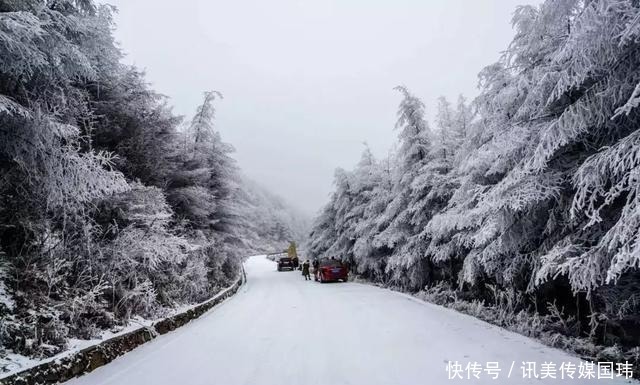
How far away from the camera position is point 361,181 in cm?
2388

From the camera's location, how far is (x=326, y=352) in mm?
6020

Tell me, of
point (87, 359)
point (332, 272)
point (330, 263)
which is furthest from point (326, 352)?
point (330, 263)

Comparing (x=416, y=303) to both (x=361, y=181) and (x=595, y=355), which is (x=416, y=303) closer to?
(x=595, y=355)

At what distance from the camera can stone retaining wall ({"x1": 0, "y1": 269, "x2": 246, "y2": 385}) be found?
4074 millimetres

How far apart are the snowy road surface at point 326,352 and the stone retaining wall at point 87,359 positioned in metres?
0.15

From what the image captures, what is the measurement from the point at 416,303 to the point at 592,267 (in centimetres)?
775

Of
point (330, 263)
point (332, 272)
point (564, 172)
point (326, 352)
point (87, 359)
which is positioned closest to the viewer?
point (87, 359)

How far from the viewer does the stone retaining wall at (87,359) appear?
4.07m

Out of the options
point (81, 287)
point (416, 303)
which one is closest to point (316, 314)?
point (416, 303)

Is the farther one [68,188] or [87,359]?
[68,188]

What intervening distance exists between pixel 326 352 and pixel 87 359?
11.5 ft

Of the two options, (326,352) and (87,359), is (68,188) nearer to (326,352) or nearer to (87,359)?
(87,359)

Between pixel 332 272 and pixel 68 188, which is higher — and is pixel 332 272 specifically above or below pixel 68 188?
below

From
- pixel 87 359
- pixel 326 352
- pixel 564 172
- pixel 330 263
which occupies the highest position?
pixel 564 172
